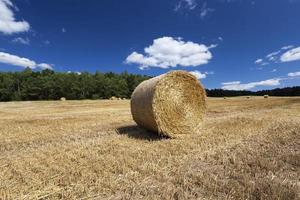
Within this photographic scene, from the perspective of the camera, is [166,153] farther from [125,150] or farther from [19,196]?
[19,196]

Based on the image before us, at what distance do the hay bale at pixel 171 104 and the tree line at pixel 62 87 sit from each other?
50.3m

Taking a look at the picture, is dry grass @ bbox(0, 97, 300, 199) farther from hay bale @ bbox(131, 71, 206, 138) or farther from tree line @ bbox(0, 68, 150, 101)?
tree line @ bbox(0, 68, 150, 101)

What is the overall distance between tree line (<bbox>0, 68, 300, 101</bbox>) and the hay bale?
165ft

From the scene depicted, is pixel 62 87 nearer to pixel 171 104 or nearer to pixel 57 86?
pixel 57 86

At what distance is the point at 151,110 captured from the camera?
8.80m

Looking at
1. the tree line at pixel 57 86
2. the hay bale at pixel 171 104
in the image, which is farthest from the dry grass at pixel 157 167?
the tree line at pixel 57 86

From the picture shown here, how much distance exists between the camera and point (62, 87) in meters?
64.0

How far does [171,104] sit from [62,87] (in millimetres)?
57817

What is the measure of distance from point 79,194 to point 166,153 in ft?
8.29

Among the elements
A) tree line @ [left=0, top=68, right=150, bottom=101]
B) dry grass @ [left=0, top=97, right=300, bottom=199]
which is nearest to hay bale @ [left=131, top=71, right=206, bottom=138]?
dry grass @ [left=0, top=97, right=300, bottom=199]

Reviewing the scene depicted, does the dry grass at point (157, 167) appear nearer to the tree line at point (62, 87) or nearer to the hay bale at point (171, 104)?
the hay bale at point (171, 104)

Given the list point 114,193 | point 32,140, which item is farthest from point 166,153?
point 32,140

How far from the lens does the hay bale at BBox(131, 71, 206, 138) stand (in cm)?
886

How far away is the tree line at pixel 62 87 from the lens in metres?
61.7
